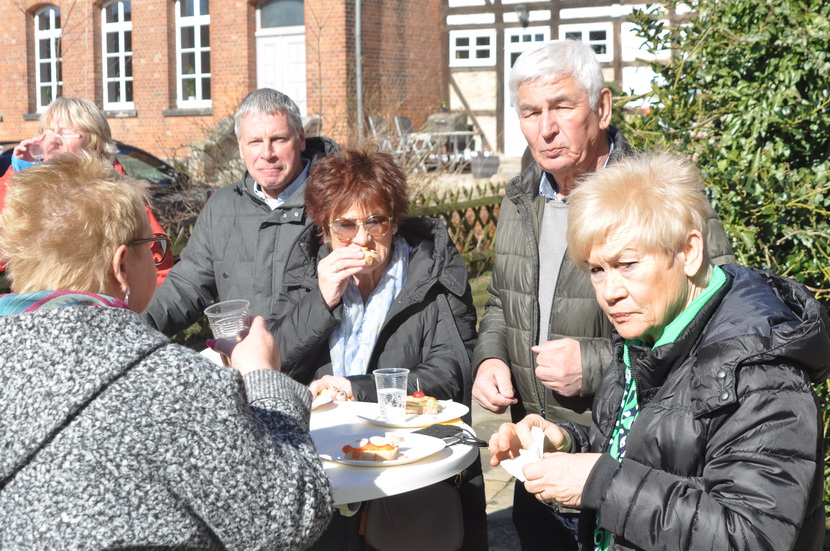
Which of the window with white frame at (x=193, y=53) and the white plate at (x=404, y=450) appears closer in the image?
the white plate at (x=404, y=450)

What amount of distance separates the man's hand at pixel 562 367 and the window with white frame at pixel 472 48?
1774cm

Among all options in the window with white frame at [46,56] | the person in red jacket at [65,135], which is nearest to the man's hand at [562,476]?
the person in red jacket at [65,135]

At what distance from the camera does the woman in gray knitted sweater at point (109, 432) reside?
4.92 feet

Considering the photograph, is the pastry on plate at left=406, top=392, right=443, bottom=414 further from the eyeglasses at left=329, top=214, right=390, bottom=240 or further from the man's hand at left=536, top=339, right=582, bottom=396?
the eyeglasses at left=329, top=214, right=390, bottom=240

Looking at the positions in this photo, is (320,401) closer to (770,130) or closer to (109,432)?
(109,432)

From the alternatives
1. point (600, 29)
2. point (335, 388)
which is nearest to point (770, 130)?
point (335, 388)

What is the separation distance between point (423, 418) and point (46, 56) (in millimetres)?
21631

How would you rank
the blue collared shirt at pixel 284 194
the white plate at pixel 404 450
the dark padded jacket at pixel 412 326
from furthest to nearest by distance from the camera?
the blue collared shirt at pixel 284 194 < the dark padded jacket at pixel 412 326 < the white plate at pixel 404 450

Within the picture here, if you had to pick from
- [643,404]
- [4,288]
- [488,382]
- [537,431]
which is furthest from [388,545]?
[4,288]

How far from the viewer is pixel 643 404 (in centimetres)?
201

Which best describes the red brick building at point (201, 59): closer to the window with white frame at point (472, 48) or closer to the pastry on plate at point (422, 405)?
the window with white frame at point (472, 48)

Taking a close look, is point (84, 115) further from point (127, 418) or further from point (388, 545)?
point (127, 418)

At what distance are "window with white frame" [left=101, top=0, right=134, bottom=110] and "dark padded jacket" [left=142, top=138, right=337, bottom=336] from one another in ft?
59.1

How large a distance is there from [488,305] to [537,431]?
1.19 metres
